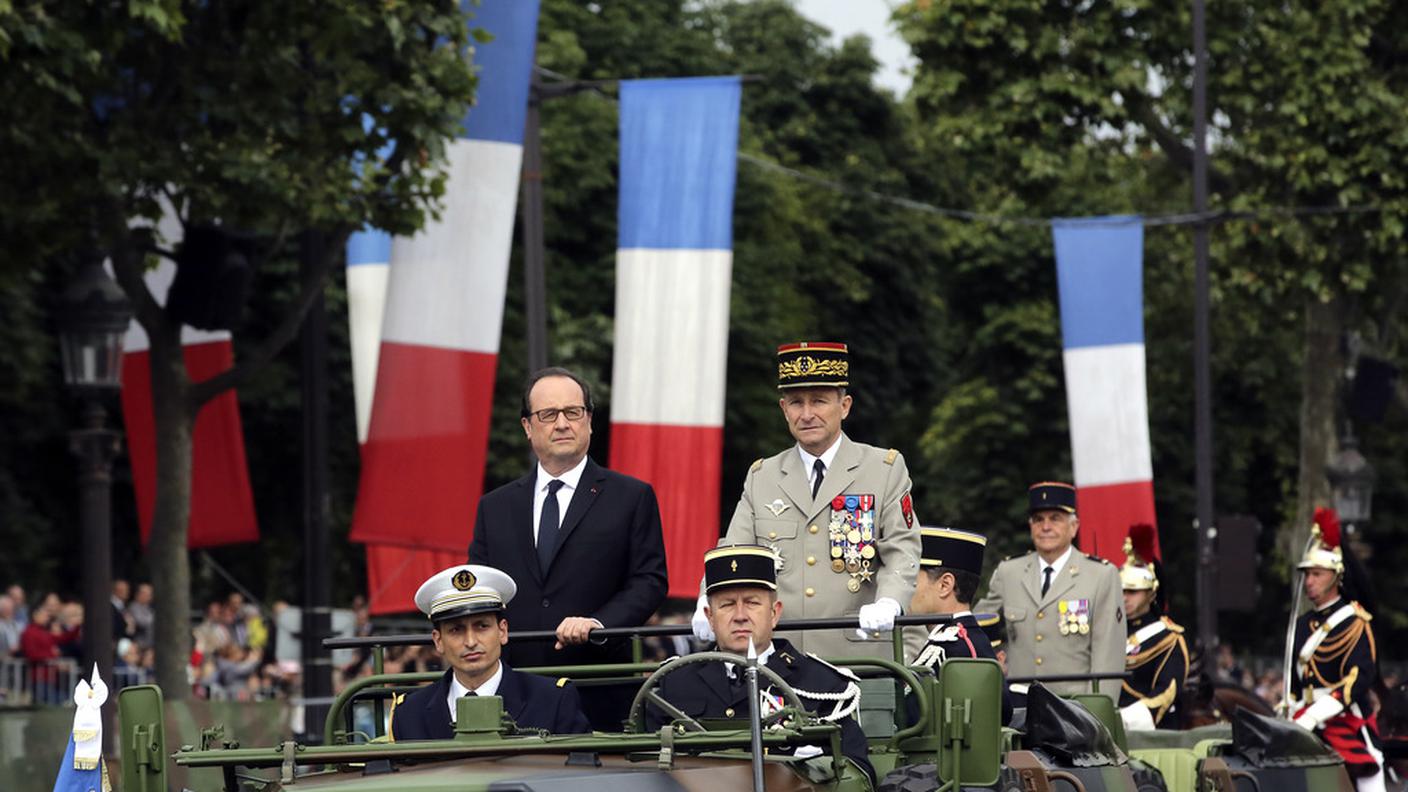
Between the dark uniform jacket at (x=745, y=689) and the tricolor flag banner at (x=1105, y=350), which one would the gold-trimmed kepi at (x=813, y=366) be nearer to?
the dark uniform jacket at (x=745, y=689)

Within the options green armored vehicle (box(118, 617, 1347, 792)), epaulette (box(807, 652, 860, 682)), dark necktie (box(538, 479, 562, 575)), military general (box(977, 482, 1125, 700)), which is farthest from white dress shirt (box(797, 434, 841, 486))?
military general (box(977, 482, 1125, 700))

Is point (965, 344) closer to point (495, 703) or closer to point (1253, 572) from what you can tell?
point (1253, 572)

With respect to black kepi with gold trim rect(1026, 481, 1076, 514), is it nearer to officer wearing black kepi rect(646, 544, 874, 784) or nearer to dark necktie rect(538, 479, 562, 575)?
dark necktie rect(538, 479, 562, 575)

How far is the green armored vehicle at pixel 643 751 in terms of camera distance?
7305mm

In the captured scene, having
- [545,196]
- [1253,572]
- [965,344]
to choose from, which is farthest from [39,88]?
[965,344]

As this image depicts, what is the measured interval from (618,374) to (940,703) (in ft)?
45.0

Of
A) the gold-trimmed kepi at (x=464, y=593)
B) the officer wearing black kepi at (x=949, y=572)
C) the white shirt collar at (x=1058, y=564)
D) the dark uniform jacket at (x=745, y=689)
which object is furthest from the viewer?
the white shirt collar at (x=1058, y=564)

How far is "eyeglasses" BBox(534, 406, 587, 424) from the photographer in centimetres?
941

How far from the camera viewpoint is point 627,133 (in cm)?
2191

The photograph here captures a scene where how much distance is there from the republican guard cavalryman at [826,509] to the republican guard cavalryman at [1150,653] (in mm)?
5583

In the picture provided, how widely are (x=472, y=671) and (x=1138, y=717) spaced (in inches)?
293

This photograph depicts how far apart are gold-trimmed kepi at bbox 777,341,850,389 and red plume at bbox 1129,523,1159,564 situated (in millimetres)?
6295

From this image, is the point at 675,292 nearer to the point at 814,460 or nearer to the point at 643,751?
the point at 814,460

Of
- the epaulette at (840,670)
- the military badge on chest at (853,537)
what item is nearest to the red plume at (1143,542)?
the military badge on chest at (853,537)
